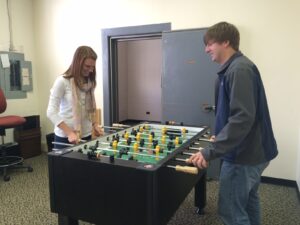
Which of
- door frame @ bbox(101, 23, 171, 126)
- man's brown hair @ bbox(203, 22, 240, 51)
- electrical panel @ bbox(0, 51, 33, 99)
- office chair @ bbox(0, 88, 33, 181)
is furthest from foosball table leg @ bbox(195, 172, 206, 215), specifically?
electrical panel @ bbox(0, 51, 33, 99)

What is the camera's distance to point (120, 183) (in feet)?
4.46

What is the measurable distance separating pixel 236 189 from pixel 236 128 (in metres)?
0.36

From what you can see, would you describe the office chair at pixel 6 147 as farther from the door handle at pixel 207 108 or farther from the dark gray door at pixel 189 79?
the door handle at pixel 207 108

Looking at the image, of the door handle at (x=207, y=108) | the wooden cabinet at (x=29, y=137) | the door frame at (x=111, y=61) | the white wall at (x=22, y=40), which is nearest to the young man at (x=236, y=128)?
the door handle at (x=207, y=108)

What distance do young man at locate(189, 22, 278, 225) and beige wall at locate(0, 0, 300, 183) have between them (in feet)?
5.76

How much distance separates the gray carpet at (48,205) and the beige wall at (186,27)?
1.41 feet

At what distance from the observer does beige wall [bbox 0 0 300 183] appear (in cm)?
296

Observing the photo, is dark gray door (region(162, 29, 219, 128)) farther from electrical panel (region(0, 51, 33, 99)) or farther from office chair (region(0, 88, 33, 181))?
electrical panel (region(0, 51, 33, 99))

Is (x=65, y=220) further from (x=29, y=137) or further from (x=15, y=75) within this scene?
(x=15, y=75)

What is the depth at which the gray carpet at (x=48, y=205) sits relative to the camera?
2383 mm

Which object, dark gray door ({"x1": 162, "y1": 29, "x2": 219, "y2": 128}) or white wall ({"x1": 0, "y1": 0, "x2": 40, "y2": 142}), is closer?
dark gray door ({"x1": 162, "y1": 29, "x2": 219, "y2": 128})

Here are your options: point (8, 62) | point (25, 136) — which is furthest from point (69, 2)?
point (25, 136)

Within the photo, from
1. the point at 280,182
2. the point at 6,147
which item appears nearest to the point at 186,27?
the point at 280,182

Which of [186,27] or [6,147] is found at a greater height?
[186,27]
